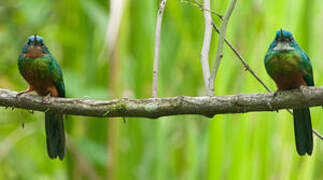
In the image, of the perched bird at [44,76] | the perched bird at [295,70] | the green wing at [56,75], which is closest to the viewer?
the perched bird at [295,70]


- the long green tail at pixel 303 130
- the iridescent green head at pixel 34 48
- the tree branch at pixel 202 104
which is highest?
the iridescent green head at pixel 34 48

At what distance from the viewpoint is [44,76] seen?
3.09 m

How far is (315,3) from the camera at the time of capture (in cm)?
263

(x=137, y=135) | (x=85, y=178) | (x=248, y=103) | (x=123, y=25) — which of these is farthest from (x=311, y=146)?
(x=85, y=178)

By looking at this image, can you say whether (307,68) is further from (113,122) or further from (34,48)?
(34,48)

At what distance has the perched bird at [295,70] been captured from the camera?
250 centimetres

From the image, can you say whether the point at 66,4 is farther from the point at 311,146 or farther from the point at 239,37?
the point at 311,146

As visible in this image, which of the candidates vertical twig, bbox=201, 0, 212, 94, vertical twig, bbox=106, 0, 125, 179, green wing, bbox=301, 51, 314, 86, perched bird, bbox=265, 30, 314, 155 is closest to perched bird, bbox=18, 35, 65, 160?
vertical twig, bbox=106, 0, 125, 179

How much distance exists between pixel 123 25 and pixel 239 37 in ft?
2.54

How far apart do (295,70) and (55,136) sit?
1415 millimetres

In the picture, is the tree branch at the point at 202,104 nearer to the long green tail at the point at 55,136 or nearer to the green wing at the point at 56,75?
the long green tail at the point at 55,136

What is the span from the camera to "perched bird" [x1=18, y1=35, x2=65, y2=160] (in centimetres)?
302

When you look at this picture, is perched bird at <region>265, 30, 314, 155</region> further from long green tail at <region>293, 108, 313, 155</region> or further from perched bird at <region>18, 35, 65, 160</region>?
perched bird at <region>18, 35, 65, 160</region>

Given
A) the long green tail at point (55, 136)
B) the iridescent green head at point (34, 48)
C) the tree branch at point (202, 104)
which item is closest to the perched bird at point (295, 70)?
the tree branch at point (202, 104)
